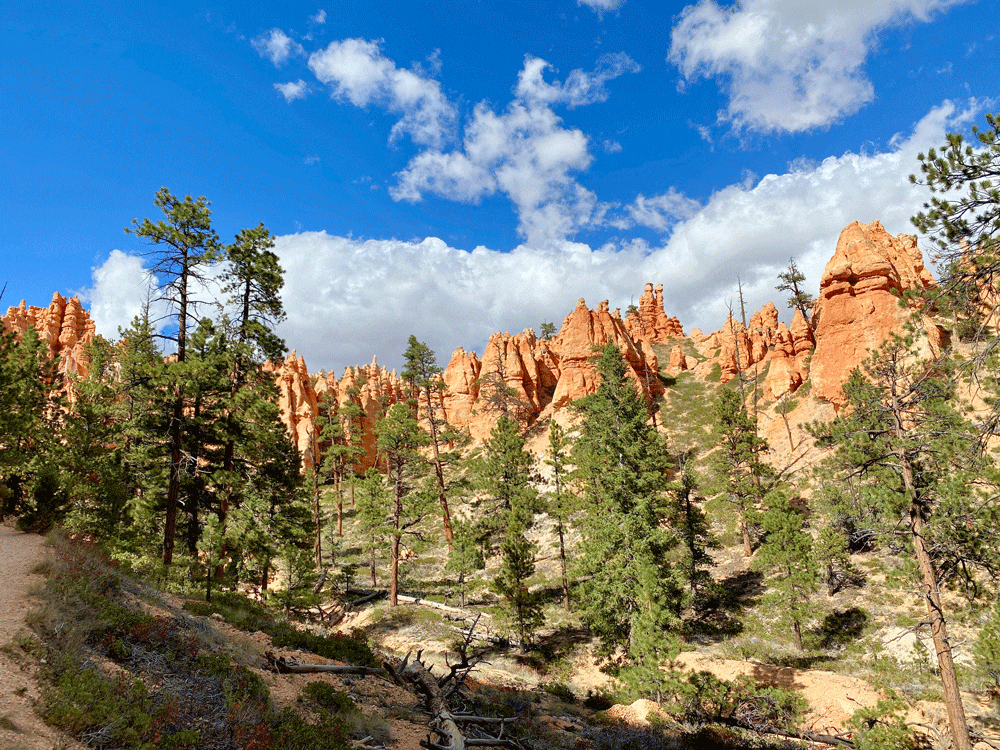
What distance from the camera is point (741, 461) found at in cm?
3481

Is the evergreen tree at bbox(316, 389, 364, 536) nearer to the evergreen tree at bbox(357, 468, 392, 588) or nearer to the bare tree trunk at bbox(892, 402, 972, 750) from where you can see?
the evergreen tree at bbox(357, 468, 392, 588)

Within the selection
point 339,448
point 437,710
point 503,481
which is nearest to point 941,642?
point 437,710

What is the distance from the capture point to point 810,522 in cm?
3216

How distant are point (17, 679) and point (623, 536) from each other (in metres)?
20.5

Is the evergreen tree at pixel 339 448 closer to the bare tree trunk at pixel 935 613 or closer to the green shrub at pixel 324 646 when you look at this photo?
the green shrub at pixel 324 646

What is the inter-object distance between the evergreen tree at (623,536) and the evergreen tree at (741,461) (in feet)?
35.0

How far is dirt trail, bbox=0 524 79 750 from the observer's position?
5.07 meters

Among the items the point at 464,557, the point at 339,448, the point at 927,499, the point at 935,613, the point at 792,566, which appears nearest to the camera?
the point at 935,613

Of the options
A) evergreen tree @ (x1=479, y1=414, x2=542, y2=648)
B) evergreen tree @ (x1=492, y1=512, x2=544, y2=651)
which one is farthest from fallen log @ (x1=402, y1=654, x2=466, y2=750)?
evergreen tree @ (x1=479, y1=414, x2=542, y2=648)

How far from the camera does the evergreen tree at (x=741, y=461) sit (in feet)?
107

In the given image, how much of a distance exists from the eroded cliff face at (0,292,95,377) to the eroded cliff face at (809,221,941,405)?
305 feet

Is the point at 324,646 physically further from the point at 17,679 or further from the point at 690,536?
the point at 690,536

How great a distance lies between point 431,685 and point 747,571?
27.9 m

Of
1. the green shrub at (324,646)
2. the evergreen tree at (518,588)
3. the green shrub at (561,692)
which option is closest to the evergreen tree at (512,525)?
the evergreen tree at (518,588)
